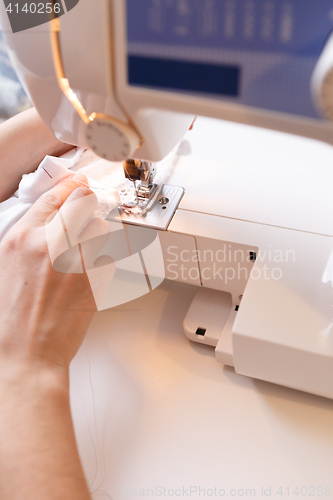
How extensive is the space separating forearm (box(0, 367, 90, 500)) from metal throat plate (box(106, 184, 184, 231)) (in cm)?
29

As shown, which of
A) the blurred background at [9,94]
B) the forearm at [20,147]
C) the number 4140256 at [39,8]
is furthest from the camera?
the blurred background at [9,94]

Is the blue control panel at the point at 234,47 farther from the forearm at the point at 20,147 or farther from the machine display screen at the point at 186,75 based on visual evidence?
the forearm at the point at 20,147

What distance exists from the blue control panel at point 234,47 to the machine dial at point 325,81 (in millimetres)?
16

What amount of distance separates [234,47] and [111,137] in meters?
0.20

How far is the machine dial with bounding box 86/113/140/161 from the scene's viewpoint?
0.55 metres

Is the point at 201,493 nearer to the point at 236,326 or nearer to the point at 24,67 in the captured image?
the point at 236,326

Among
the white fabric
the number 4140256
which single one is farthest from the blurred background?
the number 4140256

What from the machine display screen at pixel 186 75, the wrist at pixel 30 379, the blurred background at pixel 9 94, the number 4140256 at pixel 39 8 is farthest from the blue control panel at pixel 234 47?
the blurred background at pixel 9 94

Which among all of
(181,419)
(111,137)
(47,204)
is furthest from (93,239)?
(181,419)

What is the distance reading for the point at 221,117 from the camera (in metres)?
0.49

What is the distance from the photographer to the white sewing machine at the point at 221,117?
1.41 ft

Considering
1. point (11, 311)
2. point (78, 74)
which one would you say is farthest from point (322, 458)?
point (78, 74)

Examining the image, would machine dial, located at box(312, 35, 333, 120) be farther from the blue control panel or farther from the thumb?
the thumb

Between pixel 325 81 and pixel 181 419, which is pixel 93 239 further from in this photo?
pixel 325 81
